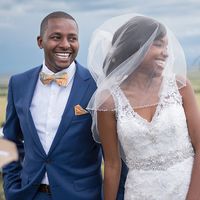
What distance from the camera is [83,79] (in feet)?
6.49

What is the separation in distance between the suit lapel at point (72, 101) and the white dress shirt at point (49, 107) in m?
0.03

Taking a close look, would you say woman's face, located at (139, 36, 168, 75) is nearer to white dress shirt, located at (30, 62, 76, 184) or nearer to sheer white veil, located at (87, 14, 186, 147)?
sheer white veil, located at (87, 14, 186, 147)

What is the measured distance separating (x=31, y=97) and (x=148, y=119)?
518 millimetres

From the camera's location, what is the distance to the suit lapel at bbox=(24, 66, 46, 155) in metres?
1.93

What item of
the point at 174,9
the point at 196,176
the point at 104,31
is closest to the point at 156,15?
the point at 174,9

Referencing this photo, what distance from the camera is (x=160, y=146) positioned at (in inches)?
69.4

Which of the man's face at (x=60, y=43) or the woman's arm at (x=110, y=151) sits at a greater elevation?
the man's face at (x=60, y=43)

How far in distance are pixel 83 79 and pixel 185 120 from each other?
467 mm

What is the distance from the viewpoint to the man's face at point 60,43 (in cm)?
198

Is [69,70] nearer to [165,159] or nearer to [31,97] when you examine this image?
[31,97]

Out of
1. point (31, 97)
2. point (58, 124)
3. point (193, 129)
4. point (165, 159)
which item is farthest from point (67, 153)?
point (193, 129)

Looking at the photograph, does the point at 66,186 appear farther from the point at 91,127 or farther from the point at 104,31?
the point at 104,31

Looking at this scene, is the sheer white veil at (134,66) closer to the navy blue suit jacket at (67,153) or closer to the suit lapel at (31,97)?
the navy blue suit jacket at (67,153)

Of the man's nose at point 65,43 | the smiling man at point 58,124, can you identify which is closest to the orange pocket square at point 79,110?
the smiling man at point 58,124
